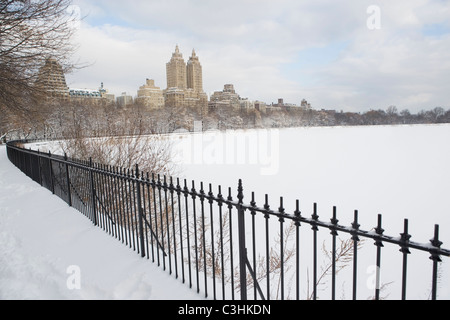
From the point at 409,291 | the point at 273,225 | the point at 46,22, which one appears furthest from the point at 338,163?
the point at 46,22

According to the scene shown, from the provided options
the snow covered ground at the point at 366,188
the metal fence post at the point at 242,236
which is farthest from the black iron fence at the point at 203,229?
the snow covered ground at the point at 366,188

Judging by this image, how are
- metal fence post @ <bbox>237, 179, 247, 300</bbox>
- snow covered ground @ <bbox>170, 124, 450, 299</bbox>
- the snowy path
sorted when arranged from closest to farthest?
metal fence post @ <bbox>237, 179, 247, 300</bbox>
the snowy path
snow covered ground @ <bbox>170, 124, 450, 299</bbox>

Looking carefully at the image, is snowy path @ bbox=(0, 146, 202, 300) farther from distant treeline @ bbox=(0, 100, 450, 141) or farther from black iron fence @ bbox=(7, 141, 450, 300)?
distant treeline @ bbox=(0, 100, 450, 141)

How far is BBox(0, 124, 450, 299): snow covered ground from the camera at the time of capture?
12.6 feet

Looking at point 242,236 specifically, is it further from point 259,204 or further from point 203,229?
point 259,204

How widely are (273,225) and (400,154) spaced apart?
3106 centimetres

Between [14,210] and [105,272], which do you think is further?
[14,210]

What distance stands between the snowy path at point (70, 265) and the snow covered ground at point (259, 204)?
1 centimetres

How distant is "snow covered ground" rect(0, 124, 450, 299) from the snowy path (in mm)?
13

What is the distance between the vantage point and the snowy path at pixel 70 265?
352 cm

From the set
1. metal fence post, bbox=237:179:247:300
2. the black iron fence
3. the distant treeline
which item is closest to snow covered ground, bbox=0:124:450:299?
the black iron fence

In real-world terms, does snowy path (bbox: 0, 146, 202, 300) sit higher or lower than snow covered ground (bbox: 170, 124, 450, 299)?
higher
